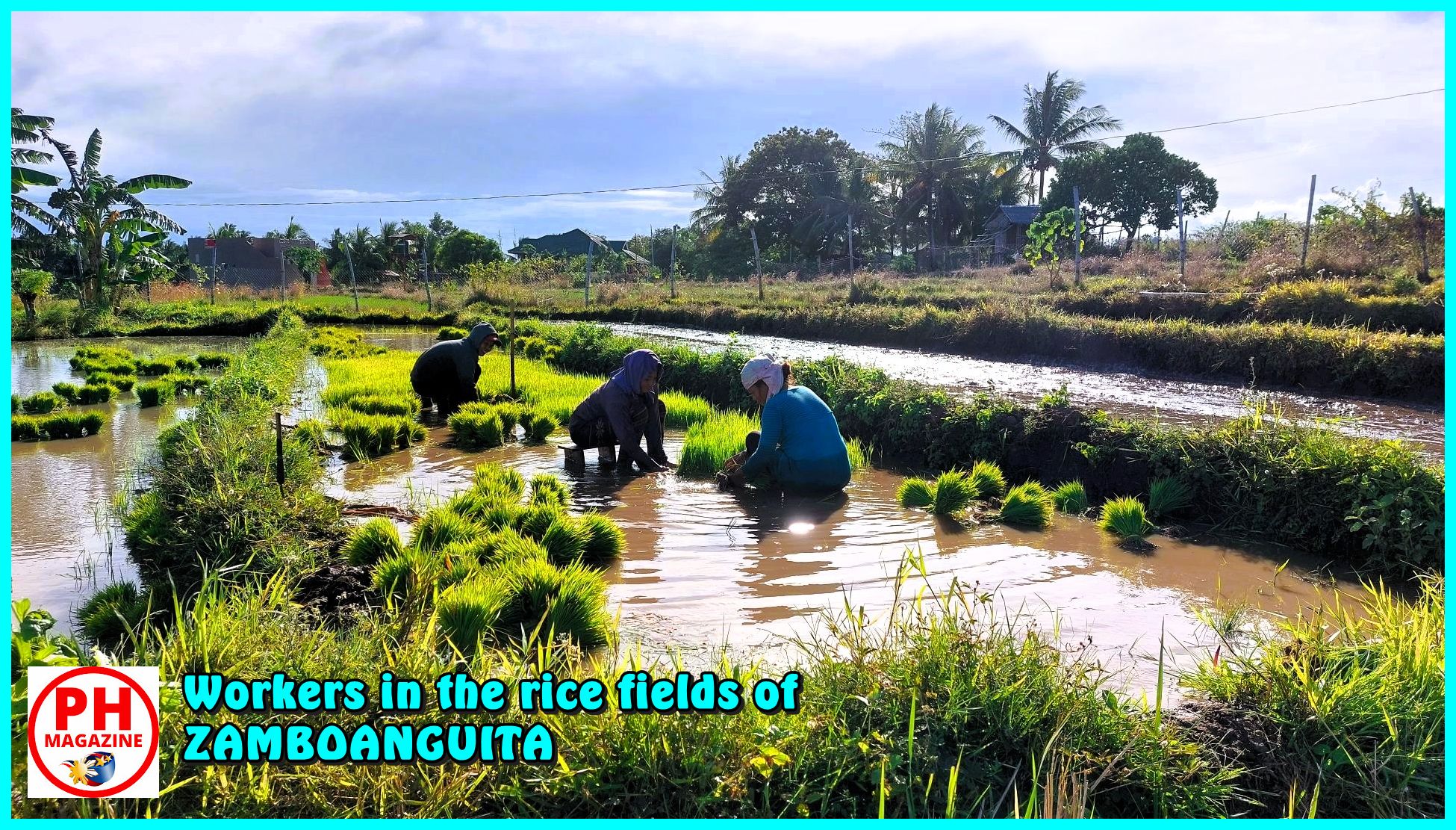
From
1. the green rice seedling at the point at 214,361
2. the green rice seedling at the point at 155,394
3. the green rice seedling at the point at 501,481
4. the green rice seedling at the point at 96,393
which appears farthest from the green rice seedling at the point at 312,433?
the green rice seedling at the point at 214,361

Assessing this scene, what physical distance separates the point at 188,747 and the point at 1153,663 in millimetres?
3201

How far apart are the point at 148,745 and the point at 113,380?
11.8 m

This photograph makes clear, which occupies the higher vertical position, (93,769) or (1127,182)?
(1127,182)

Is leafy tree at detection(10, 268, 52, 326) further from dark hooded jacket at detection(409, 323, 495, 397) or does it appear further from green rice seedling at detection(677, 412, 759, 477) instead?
green rice seedling at detection(677, 412, 759, 477)

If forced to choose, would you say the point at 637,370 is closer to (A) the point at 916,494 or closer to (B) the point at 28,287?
(A) the point at 916,494

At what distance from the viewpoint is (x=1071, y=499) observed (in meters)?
5.77

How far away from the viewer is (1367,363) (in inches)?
387

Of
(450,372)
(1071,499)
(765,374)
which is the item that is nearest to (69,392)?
(450,372)

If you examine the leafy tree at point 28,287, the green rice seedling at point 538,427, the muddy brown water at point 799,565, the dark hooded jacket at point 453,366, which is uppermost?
the leafy tree at point 28,287

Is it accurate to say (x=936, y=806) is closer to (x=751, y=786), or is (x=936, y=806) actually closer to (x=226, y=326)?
(x=751, y=786)

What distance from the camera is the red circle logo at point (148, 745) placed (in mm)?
2105

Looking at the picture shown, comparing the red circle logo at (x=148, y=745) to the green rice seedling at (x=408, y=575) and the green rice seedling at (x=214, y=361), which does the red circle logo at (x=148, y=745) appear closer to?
the green rice seedling at (x=408, y=575)

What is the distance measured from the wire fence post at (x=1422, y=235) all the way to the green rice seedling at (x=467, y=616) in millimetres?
16143

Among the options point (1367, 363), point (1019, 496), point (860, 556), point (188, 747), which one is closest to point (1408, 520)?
point (1019, 496)
